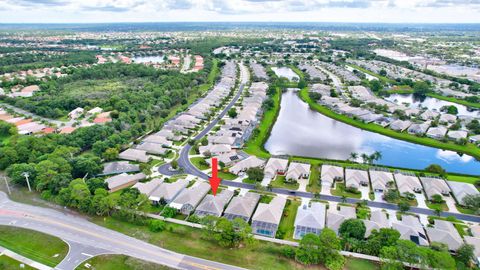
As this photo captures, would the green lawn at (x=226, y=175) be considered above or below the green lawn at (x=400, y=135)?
below

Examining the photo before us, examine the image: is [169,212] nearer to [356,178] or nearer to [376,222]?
[376,222]

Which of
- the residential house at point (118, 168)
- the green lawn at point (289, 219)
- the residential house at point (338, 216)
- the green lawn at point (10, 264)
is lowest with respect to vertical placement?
the green lawn at point (10, 264)

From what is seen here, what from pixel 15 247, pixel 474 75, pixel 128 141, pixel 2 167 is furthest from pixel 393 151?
pixel 474 75

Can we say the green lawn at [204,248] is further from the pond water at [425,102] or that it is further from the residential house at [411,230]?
the pond water at [425,102]

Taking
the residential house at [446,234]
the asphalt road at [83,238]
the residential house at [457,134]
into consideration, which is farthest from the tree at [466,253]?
the residential house at [457,134]

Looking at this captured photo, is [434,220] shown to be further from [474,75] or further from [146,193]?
[474,75]
